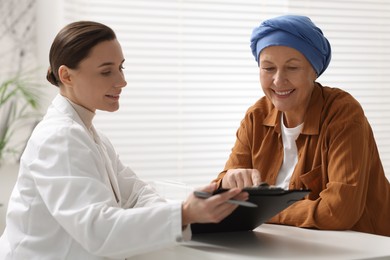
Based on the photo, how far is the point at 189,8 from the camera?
4.22 metres

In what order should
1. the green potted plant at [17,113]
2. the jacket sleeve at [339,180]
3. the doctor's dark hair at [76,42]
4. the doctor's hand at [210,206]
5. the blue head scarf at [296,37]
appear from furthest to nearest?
the green potted plant at [17,113] → the blue head scarf at [296,37] → the jacket sleeve at [339,180] → the doctor's dark hair at [76,42] → the doctor's hand at [210,206]

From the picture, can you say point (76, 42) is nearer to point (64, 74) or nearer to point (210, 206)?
point (64, 74)

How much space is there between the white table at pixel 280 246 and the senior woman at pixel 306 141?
0.63 feet

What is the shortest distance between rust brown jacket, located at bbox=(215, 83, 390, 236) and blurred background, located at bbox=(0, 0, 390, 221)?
5.14 feet

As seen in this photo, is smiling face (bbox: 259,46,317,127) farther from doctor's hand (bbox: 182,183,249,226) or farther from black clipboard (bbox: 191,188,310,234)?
doctor's hand (bbox: 182,183,249,226)

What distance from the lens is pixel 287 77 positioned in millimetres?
2422

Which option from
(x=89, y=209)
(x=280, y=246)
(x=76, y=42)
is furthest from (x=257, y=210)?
(x=76, y=42)

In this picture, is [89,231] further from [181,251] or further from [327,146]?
[327,146]

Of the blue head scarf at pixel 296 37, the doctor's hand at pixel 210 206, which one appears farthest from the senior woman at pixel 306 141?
the doctor's hand at pixel 210 206

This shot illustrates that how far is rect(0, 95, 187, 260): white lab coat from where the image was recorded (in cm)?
163

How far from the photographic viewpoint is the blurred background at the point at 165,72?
3.76 metres

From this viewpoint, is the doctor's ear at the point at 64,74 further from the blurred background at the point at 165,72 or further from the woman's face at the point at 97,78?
the blurred background at the point at 165,72

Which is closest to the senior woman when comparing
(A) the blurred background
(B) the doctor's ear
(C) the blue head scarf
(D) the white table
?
(C) the blue head scarf

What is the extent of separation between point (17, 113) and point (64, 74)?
1.96 metres
